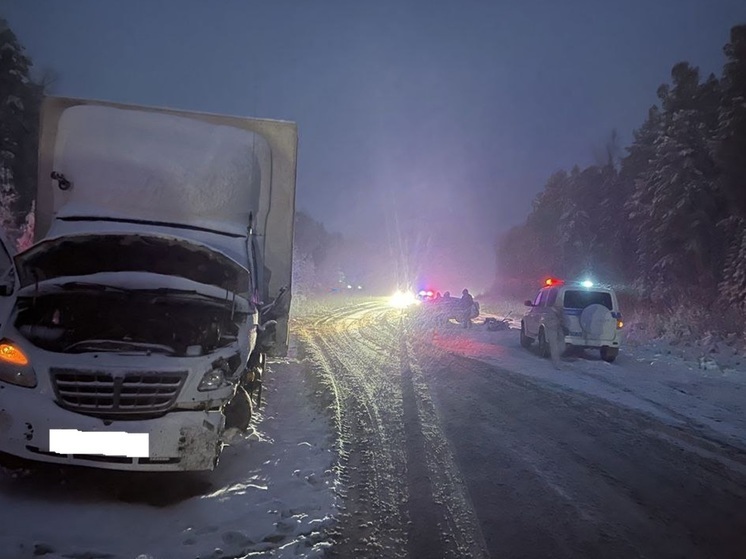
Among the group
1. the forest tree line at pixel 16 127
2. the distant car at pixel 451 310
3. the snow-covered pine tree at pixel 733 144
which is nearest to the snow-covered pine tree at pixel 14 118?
the forest tree line at pixel 16 127

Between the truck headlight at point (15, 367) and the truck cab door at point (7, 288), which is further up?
the truck cab door at point (7, 288)

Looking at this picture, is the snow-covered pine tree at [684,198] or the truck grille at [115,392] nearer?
the truck grille at [115,392]

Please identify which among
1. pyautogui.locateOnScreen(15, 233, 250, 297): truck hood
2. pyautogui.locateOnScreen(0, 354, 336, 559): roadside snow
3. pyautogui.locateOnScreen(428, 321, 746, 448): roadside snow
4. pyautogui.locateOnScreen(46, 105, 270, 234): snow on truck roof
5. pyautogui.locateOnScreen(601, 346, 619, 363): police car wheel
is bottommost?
pyautogui.locateOnScreen(0, 354, 336, 559): roadside snow

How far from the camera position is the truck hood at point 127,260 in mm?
5105

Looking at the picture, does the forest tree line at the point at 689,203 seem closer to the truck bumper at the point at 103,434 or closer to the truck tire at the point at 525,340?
the truck tire at the point at 525,340

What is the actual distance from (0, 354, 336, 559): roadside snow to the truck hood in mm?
1822

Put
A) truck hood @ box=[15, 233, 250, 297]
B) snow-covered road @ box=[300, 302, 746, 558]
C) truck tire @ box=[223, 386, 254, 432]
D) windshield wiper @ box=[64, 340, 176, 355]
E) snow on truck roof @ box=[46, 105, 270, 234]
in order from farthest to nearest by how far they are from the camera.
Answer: snow on truck roof @ box=[46, 105, 270, 234] → truck hood @ box=[15, 233, 250, 297] → truck tire @ box=[223, 386, 254, 432] → windshield wiper @ box=[64, 340, 176, 355] → snow-covered road @ box=[300, 302, 746, 558]

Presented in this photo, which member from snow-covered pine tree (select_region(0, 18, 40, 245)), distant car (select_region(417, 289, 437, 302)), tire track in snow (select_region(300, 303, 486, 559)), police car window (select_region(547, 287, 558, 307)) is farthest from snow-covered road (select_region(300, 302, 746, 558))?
snow-covered pine tree (select_region(0, 18, 40, 245))

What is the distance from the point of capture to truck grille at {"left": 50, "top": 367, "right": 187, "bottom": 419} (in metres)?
3.78

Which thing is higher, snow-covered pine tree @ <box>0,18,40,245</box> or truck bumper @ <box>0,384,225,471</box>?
snow-covered pine tree @ <box>0,18,40,245</box>

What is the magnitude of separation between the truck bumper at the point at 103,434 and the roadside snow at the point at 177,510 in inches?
12.4

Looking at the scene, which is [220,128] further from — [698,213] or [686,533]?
[698,213]

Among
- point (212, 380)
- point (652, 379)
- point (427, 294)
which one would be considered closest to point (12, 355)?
point (212, 380)

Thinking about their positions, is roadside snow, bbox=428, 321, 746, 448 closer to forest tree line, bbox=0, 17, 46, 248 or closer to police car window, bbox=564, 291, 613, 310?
police car window, bbox=564, 291, 613, 310
